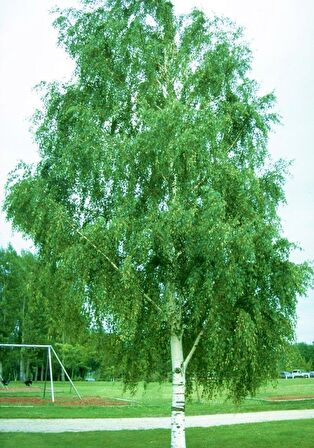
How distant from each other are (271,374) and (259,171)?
18.1ft

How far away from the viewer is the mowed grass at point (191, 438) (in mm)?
16734

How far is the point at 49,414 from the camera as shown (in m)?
A: 26.6

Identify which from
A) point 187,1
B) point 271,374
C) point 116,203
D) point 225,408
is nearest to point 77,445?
point 271,374

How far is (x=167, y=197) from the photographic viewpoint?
15.2 metres

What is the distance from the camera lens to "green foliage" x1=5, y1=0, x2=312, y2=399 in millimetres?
13547

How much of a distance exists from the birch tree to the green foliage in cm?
4

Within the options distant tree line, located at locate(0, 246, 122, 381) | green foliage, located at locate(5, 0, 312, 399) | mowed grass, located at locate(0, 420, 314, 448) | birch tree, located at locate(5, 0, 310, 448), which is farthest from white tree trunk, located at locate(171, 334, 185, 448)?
mowed grass, located at locate(0, 420, 314, 448)

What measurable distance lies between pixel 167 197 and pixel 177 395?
17.1 feet

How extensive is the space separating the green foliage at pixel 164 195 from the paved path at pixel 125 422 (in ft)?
22.2

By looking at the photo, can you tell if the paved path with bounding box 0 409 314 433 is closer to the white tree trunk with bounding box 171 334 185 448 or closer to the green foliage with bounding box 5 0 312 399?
the green foliage with bounding box 5 0 312 399

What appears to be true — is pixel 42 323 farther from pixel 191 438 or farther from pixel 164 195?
pixel 164 195

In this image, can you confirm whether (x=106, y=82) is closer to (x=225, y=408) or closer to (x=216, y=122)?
(x=216, y=122)

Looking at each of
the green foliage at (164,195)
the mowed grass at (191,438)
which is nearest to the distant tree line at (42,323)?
the green foliage at (164,195)

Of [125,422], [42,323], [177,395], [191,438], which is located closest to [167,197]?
[177,395]
